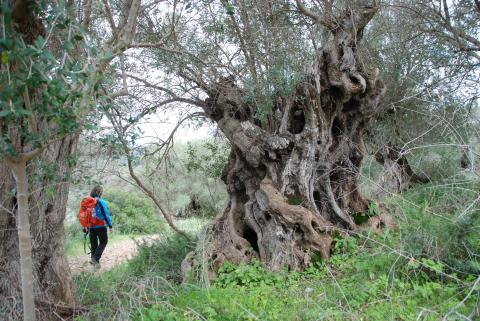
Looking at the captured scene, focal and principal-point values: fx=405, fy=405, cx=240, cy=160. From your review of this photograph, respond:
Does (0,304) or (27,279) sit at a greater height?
(27,279)

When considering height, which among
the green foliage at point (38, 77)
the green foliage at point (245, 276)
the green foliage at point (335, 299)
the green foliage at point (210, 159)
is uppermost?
the green foliage at point (38, 77)

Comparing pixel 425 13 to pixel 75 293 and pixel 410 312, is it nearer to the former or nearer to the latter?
pixel 410 312

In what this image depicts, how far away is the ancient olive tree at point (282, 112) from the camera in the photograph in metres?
6.59

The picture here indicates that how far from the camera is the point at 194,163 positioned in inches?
416

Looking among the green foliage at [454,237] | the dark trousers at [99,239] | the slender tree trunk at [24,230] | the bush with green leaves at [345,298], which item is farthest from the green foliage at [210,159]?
the slender tree trunk at [24,230]

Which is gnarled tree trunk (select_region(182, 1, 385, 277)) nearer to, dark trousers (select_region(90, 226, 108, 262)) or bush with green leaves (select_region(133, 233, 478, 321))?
bush with green leaves (select_region(133, 233, 478, 321))

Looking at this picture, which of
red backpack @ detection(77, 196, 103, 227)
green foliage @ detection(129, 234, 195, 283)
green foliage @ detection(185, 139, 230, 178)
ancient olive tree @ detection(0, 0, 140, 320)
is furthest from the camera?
green foliage @ detection(185, 139, 230, 178)

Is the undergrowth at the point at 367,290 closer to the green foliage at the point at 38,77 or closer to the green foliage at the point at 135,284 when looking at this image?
the green foliage at the point at 135,284

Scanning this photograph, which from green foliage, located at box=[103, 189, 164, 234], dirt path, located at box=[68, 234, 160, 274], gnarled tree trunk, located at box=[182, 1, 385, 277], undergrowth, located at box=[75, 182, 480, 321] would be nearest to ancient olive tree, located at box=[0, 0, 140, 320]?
undergrowth, located at box=[75, 182, 480, 321]

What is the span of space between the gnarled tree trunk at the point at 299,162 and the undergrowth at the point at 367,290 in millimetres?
854

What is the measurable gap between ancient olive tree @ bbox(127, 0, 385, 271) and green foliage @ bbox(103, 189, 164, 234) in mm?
12292

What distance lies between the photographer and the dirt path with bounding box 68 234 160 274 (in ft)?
22.4

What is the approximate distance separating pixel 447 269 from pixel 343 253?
203 cm

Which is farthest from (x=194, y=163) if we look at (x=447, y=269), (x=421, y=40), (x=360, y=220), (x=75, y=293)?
(x=447, y=269)
